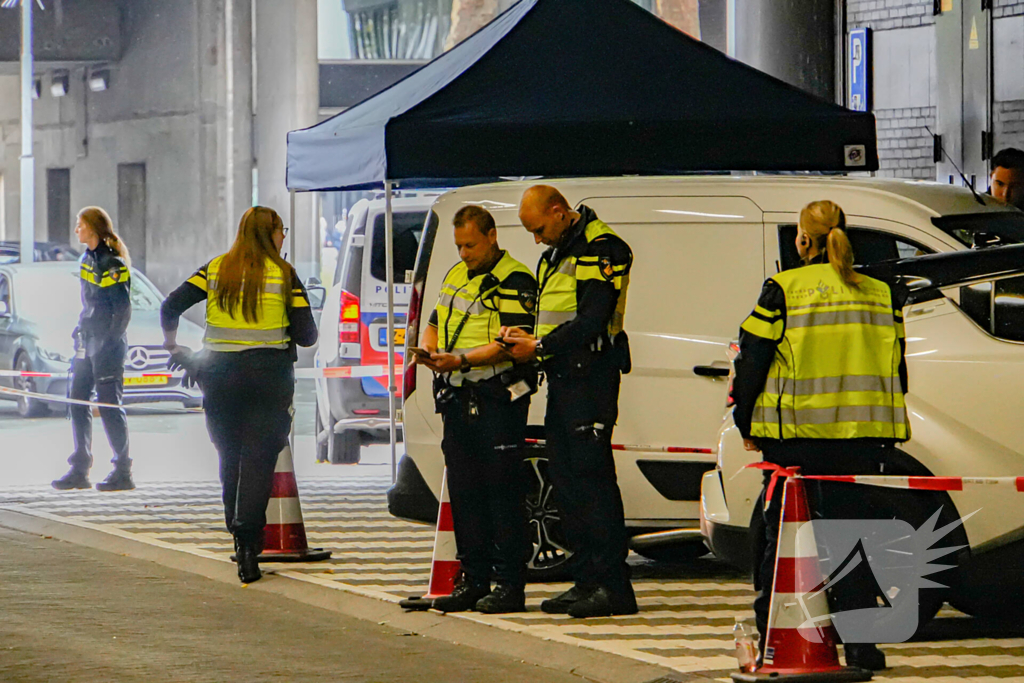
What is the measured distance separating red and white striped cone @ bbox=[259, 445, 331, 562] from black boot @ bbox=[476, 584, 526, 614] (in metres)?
1.80

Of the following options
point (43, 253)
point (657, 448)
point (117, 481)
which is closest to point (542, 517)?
point (657, 448)

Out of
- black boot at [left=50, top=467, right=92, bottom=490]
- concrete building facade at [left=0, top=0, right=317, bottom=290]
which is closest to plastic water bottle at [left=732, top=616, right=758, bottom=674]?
black boot at [left=50, top=467, right=92, bottom=490]

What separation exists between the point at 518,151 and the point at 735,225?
7.79 ft

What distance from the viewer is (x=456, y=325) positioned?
788 cm

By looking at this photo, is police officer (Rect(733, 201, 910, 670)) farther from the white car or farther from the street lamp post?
the street lamp post

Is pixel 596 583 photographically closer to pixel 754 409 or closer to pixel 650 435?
pixel 650 435

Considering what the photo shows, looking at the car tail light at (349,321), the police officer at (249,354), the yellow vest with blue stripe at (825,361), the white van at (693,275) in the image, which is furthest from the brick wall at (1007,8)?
the yellow vest with blue stripe at (825,361)

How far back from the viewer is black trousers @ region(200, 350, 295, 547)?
8.77 m

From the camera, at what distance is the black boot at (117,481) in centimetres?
1275

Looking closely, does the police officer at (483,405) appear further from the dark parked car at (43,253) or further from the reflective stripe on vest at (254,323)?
the dark parked car at (43,253)

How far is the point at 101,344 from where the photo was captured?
41.7 ft

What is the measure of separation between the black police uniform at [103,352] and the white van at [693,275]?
493 cm

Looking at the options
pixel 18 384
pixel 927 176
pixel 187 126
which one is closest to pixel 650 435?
pixel 927 176

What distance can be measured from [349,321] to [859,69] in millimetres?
6170
